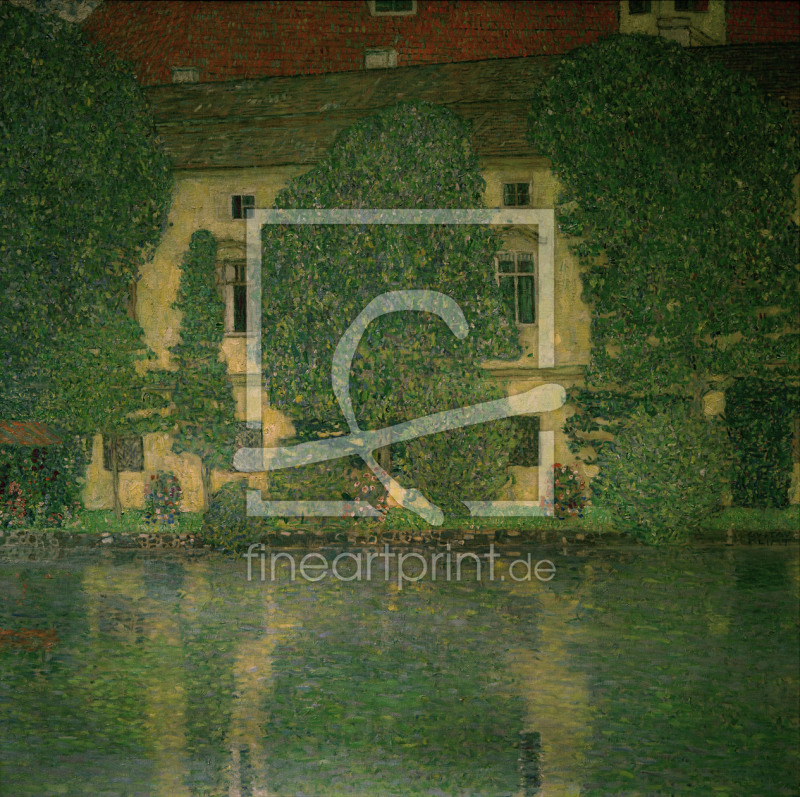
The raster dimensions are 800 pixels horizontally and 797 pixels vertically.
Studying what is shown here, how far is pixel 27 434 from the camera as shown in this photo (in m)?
25.2

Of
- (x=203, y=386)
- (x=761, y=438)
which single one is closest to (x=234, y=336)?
(x=203, y=386)

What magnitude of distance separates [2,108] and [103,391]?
20.8 feet

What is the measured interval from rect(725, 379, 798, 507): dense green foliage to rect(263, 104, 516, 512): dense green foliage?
5076 mm

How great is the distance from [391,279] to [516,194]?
5739 millimetres

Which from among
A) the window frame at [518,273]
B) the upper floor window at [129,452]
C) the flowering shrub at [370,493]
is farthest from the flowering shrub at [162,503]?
the window frame at [518,273]

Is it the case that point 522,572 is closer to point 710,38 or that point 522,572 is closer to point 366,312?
point 366,312

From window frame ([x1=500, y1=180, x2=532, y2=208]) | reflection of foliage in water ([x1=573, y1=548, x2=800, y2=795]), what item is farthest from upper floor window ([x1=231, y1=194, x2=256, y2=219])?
reflection of foliage in water ([x1=573, y1=548, x2=800, y2=795])

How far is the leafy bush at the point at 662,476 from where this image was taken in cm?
2294

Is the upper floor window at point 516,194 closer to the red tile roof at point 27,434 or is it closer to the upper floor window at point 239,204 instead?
the upper floor window at point 239,204

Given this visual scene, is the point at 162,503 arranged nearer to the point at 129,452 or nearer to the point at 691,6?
the point at 129,452

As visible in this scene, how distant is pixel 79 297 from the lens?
90.4 ft

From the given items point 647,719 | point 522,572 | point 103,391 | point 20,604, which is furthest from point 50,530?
point 647,719

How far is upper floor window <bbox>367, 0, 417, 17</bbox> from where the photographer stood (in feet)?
97.1

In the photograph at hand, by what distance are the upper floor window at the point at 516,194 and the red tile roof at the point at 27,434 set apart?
1107cm
